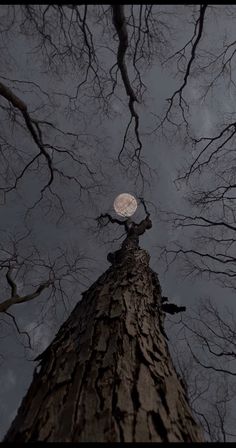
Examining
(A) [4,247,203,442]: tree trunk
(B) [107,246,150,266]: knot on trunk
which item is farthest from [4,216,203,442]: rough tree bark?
(B) [107,246,150,266]: knot on trunk

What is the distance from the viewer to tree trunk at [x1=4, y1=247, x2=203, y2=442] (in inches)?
57.4

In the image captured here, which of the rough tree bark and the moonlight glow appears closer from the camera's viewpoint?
the rough tree bark

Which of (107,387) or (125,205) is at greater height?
(125,205)

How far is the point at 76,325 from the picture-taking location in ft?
9.04

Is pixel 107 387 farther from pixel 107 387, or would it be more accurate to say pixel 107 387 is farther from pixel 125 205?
pixel 125 205

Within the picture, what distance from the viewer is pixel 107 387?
1.75 m

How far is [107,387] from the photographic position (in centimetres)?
175

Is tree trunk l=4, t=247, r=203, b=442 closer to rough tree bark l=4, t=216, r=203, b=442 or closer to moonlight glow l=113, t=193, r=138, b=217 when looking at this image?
rough tree bark l=4, t=216, r=203, b=442

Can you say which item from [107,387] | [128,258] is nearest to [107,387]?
[107,387]

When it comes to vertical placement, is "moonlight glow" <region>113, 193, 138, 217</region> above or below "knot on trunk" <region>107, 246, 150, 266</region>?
above

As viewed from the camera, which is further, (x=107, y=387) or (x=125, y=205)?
(x=125, y=205)

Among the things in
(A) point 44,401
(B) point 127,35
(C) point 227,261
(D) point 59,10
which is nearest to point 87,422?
(A) point 44,401

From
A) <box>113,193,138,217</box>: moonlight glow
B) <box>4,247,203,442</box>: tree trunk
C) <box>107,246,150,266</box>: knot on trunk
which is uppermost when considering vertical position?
<box>113,193,138,217</box>: moonlight glow

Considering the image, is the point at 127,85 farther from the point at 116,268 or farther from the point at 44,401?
the point at 44,401
